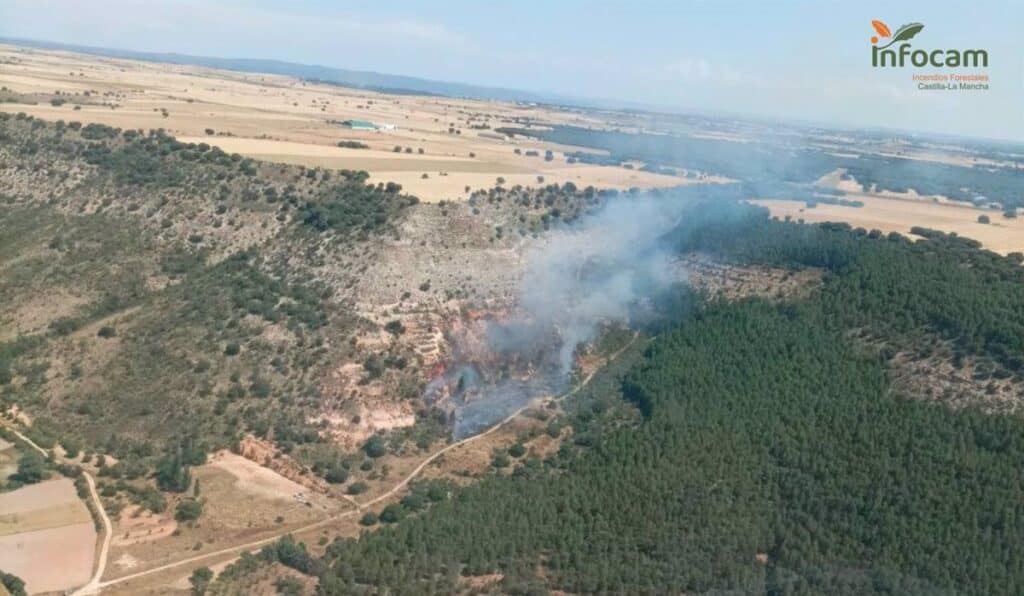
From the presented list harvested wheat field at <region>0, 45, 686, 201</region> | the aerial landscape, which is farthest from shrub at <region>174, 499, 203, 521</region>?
harvested wheat field at <region>0, 45, 686, 201</region>

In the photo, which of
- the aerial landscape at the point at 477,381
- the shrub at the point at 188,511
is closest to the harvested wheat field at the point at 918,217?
the aerial landscape at the point at 477,381

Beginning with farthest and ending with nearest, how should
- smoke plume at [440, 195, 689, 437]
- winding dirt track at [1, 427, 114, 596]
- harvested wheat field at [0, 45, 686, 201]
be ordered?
harvested wheat field at [0, 45, 686, 201] → smoke plume at [440, 195, 689, 437] → winding dirt track at [1, 427, 114, 596]

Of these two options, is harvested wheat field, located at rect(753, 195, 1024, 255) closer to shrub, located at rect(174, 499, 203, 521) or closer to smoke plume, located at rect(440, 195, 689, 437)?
smoke plume, located at rect(440, 195, 689, 437)

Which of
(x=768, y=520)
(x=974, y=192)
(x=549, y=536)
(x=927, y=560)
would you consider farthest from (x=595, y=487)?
(x=974, y=192)

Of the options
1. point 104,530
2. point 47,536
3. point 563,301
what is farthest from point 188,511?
point 563,301

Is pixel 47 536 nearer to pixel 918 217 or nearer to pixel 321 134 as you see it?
pixel 321 134
